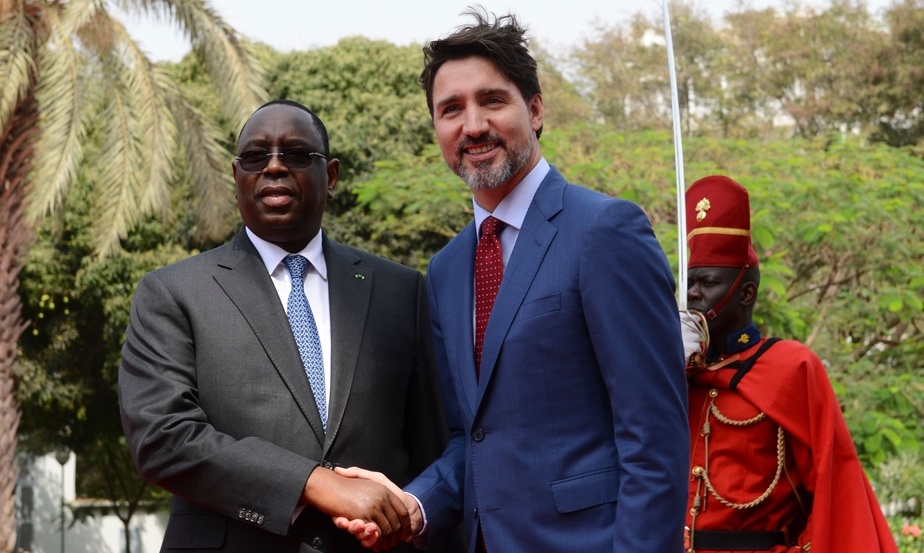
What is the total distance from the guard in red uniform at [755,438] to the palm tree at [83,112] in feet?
31.9

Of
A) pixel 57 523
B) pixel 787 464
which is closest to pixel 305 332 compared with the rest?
pixel 787 464

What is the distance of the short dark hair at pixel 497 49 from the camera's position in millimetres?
3430

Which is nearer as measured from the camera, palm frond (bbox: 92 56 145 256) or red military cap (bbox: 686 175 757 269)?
red military cap (bbox: 686 175 757 269)

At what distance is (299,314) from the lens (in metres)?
3.70

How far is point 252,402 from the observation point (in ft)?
11.5

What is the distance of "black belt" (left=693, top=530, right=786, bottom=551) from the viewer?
14.7 feet

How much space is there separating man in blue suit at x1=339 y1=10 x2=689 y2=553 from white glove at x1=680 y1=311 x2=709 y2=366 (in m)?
1.29

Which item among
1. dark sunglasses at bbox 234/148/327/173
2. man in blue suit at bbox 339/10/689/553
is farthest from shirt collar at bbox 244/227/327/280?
man in blue suit at bbox 339/10/689/553

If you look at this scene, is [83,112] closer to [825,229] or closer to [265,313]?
[825,229]

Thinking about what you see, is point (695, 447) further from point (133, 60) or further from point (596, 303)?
point (133, 60)

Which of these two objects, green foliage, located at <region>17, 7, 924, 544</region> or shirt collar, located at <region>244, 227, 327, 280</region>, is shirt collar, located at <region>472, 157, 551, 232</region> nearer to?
shirt collar, located at <region>244, 227, 327, 280</region>

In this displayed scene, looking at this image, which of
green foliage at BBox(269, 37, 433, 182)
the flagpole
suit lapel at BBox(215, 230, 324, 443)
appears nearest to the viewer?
suit lapel at BBox(215, 230, 324, 443)

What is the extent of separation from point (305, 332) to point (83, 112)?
1057cm

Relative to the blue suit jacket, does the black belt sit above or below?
below
